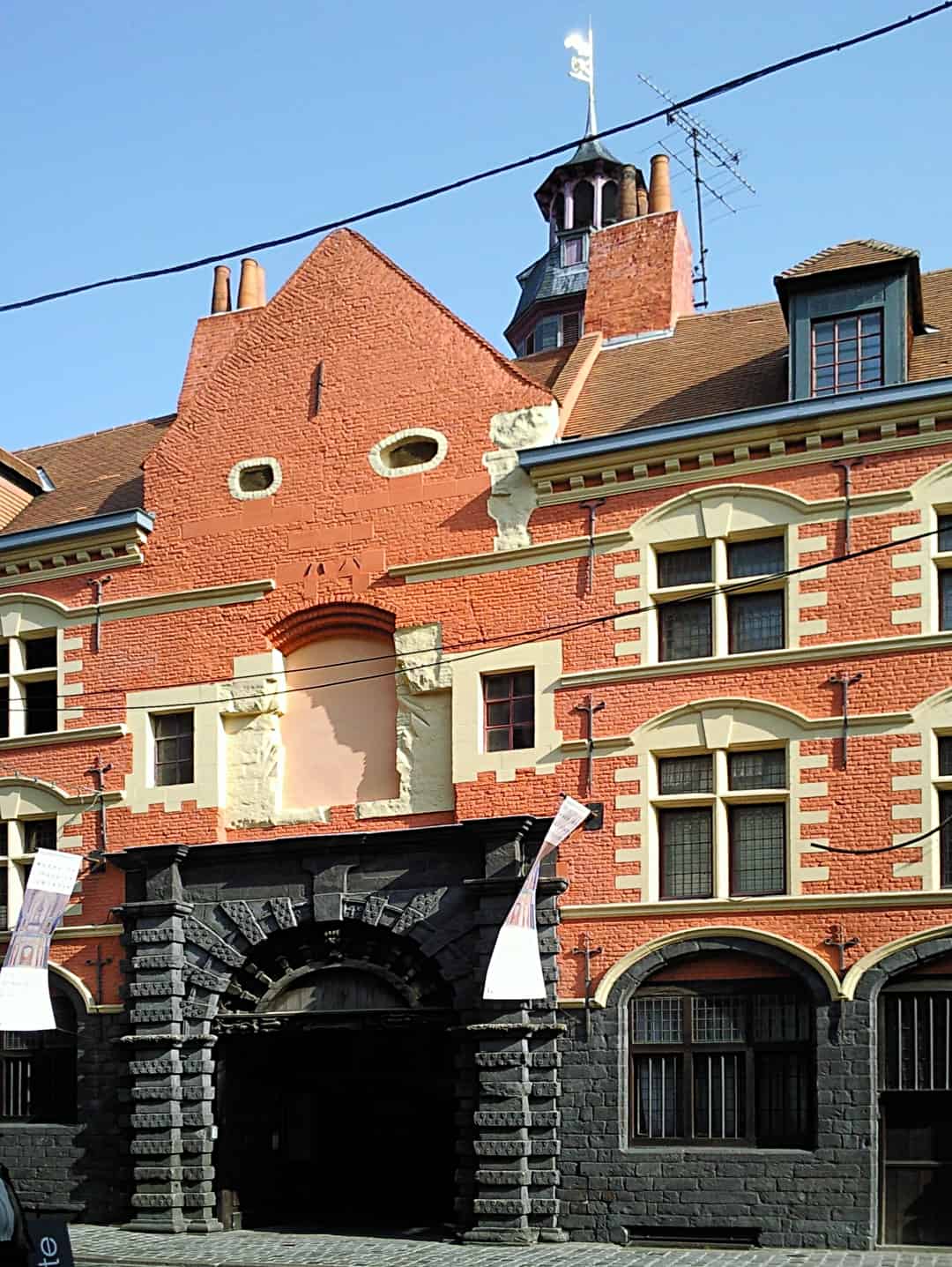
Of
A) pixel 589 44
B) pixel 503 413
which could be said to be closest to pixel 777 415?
pixel 503 413

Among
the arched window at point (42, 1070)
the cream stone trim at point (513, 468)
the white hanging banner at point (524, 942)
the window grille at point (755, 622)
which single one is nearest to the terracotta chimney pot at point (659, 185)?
the cream stone trim at point (513, 468)

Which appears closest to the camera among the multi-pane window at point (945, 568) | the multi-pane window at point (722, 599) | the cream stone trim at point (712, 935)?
the cream stone trim at point (712, 935)

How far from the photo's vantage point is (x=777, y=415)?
2245 centimetres

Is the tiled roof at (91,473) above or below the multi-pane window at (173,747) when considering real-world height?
above

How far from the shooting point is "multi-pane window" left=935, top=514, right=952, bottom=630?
21.7 m

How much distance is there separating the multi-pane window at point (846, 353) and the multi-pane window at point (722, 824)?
467cm

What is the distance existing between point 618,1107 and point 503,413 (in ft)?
29.6

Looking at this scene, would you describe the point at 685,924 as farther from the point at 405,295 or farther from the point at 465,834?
the point at 405,295

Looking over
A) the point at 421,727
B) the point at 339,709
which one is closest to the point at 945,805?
the point at 421,727

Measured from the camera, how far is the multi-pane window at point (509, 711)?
23.9 m

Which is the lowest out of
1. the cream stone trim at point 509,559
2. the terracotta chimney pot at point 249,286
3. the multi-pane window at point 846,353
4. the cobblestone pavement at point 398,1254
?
the cobblestone pavement at point 398,1254

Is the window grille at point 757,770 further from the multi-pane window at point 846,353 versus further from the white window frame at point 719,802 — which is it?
the multi-pane window at point 846,353

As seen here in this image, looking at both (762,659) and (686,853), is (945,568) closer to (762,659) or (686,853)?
(762,659)

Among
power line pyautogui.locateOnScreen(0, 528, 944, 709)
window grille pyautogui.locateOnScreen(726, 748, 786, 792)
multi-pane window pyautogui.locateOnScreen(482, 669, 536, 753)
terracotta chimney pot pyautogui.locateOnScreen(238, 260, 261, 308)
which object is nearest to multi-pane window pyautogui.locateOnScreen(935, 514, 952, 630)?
power line pyautogui.locateOnScreen(0, 528, 944, 709)
